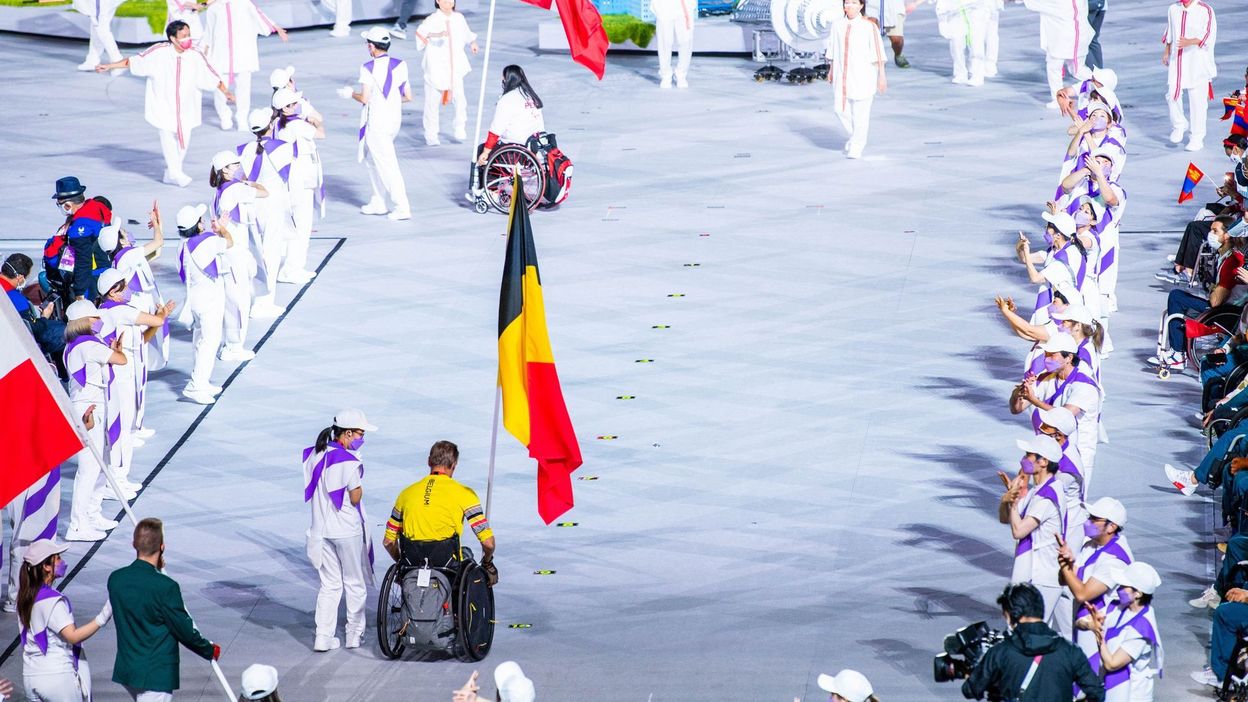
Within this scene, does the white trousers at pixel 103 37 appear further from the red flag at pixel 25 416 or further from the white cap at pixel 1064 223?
the red flag at pixel 25 416

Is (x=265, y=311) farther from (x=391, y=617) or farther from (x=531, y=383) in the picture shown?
(x=391, y=617)

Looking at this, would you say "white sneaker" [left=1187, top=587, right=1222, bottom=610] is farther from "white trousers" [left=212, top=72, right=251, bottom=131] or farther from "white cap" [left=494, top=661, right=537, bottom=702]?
"white trousers" [left=212, top=72, right=251, bottom=131]

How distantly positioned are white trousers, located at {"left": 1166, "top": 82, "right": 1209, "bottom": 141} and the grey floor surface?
343mm

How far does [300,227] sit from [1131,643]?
10599mm

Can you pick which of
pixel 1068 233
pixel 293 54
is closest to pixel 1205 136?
pixel 1068 233

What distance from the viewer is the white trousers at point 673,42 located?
25.2 meters

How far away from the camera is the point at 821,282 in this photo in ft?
57.9

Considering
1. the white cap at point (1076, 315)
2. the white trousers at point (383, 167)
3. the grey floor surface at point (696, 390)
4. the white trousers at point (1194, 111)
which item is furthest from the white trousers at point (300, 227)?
the white trousers at point (1194, 111)

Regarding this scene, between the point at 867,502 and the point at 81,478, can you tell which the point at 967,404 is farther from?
the point at 81,478

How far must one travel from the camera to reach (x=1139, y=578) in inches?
365

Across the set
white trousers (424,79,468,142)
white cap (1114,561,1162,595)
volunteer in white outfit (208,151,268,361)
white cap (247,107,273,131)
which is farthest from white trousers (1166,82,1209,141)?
white cap (1114,561,1162,595)

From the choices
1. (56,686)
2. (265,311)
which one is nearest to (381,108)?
(265,311)

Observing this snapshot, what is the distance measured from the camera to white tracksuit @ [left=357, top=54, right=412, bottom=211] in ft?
62.7

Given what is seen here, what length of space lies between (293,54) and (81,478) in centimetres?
1650
